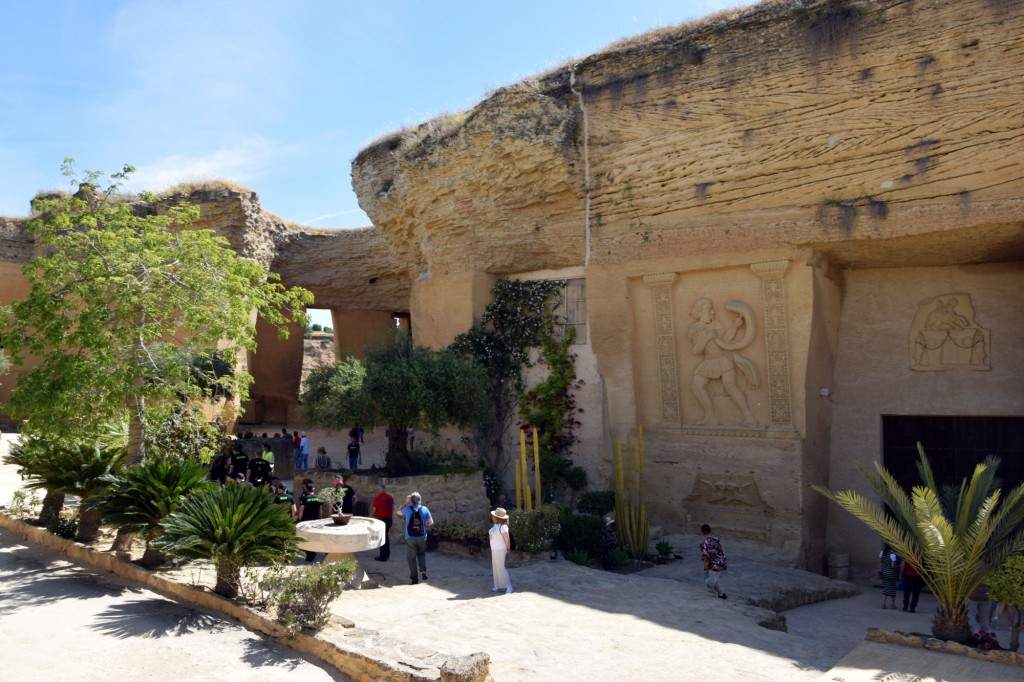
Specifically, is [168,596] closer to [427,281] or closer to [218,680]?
[218,680]

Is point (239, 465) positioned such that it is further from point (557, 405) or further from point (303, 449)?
point (557, 405)

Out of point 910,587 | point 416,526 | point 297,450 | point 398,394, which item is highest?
point 398,394

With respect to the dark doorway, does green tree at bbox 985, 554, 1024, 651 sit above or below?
below

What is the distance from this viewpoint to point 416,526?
1030 centimetres

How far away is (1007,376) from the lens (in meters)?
13.1

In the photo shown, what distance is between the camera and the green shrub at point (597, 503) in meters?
13.8

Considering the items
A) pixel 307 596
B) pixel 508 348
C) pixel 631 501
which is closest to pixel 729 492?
pixel 631 501

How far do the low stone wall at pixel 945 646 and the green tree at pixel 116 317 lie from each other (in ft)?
27.0

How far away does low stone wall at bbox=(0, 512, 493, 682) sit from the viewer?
628cm

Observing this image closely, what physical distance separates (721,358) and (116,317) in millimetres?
9320

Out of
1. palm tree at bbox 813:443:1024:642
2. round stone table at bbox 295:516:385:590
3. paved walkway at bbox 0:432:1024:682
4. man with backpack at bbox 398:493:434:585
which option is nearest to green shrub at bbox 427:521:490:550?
paved walkway at bbox 0:432:1024:682

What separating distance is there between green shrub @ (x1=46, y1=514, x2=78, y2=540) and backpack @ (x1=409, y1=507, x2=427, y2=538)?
482 centimetres

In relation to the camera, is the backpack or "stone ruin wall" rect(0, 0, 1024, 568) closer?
the backpack

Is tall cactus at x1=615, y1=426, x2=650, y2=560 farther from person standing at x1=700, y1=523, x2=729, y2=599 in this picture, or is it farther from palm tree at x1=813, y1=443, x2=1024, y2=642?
palm tree at x1=813, y1=443, x2=1024, y2=642
